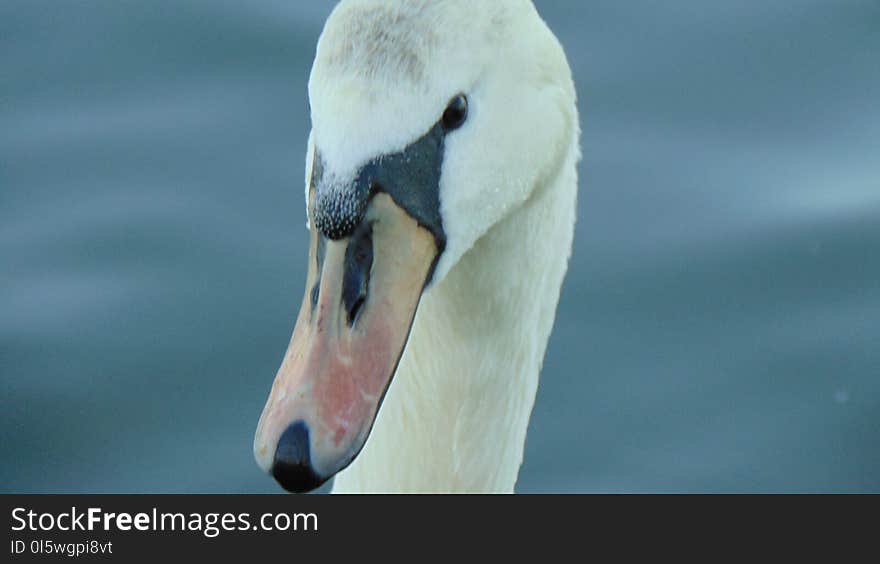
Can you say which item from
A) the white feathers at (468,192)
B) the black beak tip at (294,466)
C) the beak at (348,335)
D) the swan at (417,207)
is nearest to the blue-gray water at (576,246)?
the white feathers at (468,192)

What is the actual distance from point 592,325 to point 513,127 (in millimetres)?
2307

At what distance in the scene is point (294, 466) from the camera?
3.94 m

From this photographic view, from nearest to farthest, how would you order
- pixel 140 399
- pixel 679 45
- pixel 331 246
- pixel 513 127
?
pixel 331 246 → pixel 513 127 → pixel 140 399 → pixel 679 45

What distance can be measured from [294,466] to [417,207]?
0.64 metres

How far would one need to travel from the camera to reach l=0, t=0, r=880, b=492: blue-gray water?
634 centimetres

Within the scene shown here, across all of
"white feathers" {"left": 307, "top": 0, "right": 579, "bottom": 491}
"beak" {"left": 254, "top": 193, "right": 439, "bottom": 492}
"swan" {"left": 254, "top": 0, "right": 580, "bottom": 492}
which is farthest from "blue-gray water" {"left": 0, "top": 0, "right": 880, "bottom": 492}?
"beak" {"left": 254, "top": 193, "right": 439, "bottom": 492}

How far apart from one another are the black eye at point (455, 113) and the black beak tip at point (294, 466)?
77 cm

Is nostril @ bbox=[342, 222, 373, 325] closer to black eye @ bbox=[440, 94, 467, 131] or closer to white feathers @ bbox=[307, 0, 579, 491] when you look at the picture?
white feathers @ bbox=[307, 0, 579, 491]

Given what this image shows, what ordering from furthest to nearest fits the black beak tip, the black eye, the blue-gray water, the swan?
the blue-gray water, the black eye, the swan, the black beak tip

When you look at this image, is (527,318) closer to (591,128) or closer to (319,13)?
(591,128)

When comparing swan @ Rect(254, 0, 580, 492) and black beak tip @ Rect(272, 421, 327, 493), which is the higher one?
swan @ Rect(254, 0, 580, 492)
